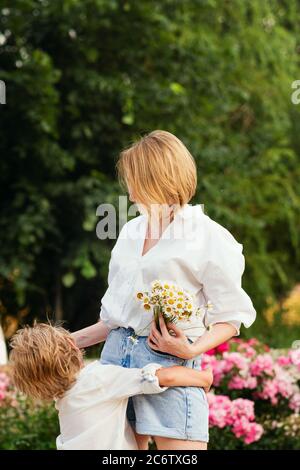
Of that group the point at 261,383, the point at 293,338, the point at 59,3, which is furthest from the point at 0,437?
the point at 59,3

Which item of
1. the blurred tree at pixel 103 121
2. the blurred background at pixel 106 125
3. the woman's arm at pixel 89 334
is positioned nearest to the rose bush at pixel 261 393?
the woman's arm at pixel 89 334

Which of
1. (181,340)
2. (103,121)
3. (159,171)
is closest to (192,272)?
(181,340)

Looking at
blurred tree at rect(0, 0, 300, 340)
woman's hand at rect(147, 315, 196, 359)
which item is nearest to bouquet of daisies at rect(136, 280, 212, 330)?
woman's hand at rect(147, 315, 196, 359)

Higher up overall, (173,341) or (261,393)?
(173,341)

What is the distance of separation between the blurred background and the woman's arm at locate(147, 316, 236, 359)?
468cm

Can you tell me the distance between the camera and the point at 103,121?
7785 millimetres

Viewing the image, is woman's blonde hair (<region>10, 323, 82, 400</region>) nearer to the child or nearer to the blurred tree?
the child

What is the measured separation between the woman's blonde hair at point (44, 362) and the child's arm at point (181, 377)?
24 cm

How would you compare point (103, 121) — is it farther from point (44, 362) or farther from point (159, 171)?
point (44, 362)

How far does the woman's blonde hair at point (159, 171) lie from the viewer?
2.39 metres

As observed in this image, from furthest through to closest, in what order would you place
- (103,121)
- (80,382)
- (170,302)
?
(103,121)
(80,382)
(170,302)

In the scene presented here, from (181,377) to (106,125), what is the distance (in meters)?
5.71

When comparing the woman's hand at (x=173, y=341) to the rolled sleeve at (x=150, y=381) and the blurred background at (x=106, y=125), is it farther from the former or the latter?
the blurred background at (x=106, y=125)

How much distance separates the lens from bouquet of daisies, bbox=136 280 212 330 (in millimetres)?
2256
